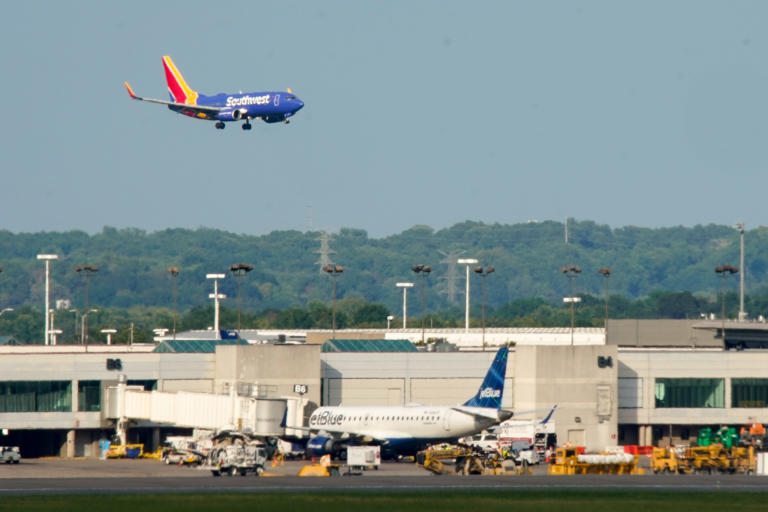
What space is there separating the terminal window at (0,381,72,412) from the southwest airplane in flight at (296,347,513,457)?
82.1 feet

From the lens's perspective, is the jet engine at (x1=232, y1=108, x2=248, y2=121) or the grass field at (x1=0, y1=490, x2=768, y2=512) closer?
the grass field at (x1=0, y1=490, x2=768, y2=512)

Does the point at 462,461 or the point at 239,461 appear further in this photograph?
the point at 462,461

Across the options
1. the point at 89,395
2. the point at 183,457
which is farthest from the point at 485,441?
the point at 89,395

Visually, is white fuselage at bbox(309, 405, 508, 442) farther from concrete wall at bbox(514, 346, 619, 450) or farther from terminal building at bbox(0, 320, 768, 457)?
concrete wall at bbox(514, 346, 619, 450)

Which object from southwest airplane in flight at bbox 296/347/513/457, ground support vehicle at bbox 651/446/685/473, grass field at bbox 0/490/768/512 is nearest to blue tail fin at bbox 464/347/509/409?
southwest airplane in flight at bbox 296/347/513/457

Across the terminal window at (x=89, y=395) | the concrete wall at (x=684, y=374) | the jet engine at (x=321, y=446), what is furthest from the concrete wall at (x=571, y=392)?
the terminal window at (x=89, y=395)

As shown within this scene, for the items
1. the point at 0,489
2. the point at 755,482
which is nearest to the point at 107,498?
the point at 0,489

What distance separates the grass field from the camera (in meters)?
69.5

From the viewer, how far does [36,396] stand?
127562mm

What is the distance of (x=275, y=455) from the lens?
118 m

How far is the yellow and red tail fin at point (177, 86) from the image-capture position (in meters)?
144

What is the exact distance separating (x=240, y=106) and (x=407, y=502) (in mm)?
67287

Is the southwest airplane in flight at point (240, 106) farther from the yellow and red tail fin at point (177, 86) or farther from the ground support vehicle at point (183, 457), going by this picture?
the ground support vehicle at point (183, 457)

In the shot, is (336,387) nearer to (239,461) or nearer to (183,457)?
(183,457)
